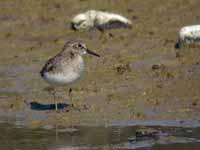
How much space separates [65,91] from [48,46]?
8.41 ft

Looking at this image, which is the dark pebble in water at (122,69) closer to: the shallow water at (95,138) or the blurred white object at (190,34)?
the blurred white object at (190,34)

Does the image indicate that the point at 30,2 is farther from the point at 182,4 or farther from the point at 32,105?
the point at 32,105

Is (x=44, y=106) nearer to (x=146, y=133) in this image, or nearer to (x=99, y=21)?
(x=146, y=133)

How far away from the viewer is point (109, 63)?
627 inches

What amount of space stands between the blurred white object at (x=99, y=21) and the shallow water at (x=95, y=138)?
5071 millimetres

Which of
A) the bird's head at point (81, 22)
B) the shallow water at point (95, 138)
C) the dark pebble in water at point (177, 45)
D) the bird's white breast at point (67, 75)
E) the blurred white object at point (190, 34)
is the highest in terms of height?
the bird's head at point (81, 22)

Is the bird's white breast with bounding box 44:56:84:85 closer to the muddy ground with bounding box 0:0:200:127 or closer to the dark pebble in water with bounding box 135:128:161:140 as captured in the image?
the muddy ground with bounding box 0:0:200:127

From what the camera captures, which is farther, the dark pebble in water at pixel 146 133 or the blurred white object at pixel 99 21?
the blurred white object at pixel 99 21

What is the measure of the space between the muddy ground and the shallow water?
0.56 meters

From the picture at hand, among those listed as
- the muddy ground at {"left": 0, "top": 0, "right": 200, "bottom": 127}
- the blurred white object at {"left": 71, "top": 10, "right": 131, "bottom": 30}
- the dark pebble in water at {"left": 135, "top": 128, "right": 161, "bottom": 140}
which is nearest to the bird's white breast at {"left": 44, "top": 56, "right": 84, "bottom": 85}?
the muddy ground at {"left": 0, "top": 0, "right": 200, "bottom": 127}

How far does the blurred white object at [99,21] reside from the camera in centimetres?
1739

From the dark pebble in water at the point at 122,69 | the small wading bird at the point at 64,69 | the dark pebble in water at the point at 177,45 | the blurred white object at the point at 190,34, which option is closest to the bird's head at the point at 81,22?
the dark pebble in water at the point at 177,45

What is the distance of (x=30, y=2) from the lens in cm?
1962

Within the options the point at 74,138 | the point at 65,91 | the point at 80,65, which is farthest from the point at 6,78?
the point at 74,138
